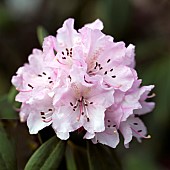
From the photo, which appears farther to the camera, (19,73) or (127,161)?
(127,161)

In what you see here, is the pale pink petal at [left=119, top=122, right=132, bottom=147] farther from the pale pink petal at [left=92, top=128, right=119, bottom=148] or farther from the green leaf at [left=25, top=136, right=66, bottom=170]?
the green leaf at [left=25, top=136, right=66, bottom=170]

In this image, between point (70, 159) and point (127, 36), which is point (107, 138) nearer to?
point (70, 159)

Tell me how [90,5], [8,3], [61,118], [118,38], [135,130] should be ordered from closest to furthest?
1. [61,118]
2. [135,130]
3. [118,38]
4. [90,5]
5. [8,3]

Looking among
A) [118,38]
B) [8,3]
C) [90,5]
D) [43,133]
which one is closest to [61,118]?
[43,133]

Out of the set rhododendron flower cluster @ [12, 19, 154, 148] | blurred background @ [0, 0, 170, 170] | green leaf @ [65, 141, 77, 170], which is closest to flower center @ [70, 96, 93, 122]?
rhododendron flower cluster @ [12, 19, 154, 148]

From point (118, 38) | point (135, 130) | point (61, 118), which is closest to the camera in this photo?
point (61, 118)

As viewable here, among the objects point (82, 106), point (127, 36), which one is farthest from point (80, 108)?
point (127, 36)

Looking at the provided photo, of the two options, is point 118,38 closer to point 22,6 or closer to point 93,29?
point 22,6

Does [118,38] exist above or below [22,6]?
below
